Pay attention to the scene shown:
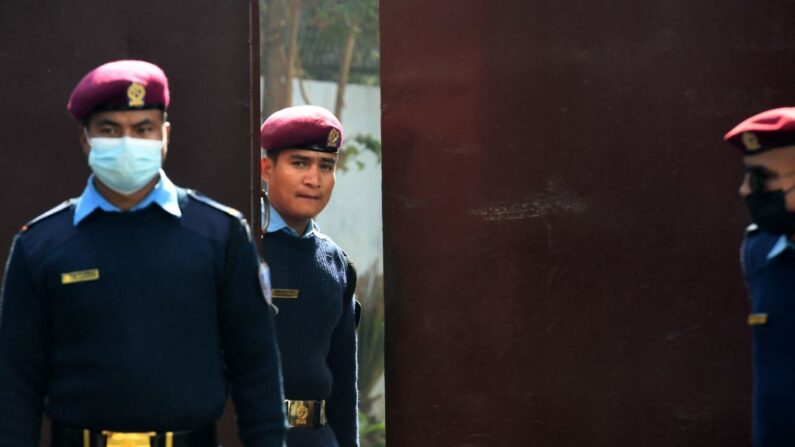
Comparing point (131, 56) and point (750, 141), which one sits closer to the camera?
point (750, 141)

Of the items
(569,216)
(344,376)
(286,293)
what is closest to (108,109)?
(286,293)

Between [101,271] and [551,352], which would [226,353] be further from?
[551,352]

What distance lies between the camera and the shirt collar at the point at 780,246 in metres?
4.27

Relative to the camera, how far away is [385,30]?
6348 mm

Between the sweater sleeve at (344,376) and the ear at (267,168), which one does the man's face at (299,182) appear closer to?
the ear at (267,168)

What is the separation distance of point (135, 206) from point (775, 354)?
5.92ft

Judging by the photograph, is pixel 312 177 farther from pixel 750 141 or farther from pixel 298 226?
pixel 750 141

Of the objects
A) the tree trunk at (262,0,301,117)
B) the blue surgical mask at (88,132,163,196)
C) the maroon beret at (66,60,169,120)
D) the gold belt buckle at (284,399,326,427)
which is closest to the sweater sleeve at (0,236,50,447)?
the blue surgical mask at (88,132,163,196)

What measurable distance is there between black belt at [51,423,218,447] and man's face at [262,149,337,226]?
72.0 inches

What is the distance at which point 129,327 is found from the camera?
381 cm

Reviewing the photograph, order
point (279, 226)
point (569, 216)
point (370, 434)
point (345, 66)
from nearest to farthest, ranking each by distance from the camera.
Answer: point (279, 226)
point (569, 216)
point (370, 434)
point (345, 66)

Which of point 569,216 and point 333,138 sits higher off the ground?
point 333,138

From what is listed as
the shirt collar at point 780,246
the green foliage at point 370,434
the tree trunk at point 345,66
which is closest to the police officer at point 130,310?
the shirt collar at point 780,246

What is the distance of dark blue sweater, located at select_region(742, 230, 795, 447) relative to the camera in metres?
4.19
